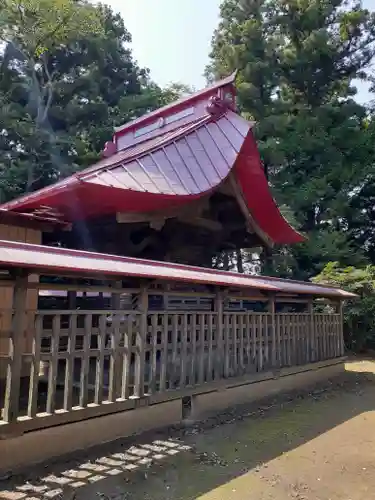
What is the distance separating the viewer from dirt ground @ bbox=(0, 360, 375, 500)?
3.57m

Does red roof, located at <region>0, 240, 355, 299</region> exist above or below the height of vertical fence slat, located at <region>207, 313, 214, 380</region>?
above

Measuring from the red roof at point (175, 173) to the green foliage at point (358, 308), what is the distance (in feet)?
13.2

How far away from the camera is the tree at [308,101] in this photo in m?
18.8

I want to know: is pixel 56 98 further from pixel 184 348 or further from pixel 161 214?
pixel 184 348

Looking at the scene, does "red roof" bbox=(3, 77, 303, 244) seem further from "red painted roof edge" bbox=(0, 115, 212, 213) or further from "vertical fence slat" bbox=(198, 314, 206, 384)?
"vertical fence slat" bbox=(198, 314, 206, 384)

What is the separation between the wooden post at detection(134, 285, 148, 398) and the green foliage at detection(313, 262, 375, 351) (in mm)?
9171

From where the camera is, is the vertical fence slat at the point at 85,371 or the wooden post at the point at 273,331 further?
the wooden post at the point at 273,331

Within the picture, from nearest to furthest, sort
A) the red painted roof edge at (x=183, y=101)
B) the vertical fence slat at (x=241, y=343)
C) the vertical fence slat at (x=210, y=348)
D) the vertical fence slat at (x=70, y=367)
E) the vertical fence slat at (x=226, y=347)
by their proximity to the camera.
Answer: the vertical fence slat at (x=70, y=367) → the vertical fence slat at (x=210, y=348) → the vertical fence slat at (x=226, y=347) → the vertical fence slat at (x=241, y=343) → the red painted roof edge at (x=183, y=101)

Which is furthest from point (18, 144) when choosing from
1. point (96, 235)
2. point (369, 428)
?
point (369, 428)

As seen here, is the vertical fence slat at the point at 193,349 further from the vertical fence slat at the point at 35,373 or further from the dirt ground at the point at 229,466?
the vertical fence slat at the point at 35,373

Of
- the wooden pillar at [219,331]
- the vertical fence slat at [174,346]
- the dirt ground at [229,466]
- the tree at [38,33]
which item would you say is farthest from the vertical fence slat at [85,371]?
the tree at [38,33]

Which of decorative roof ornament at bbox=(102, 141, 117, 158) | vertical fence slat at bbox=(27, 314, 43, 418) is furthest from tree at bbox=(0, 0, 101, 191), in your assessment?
vertical fence slat at bbox=(27, 314, 43, 418)

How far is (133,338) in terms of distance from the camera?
17.4 feet

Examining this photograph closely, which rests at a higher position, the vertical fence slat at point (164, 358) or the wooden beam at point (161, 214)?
the wooden beam at point (161, 214)
